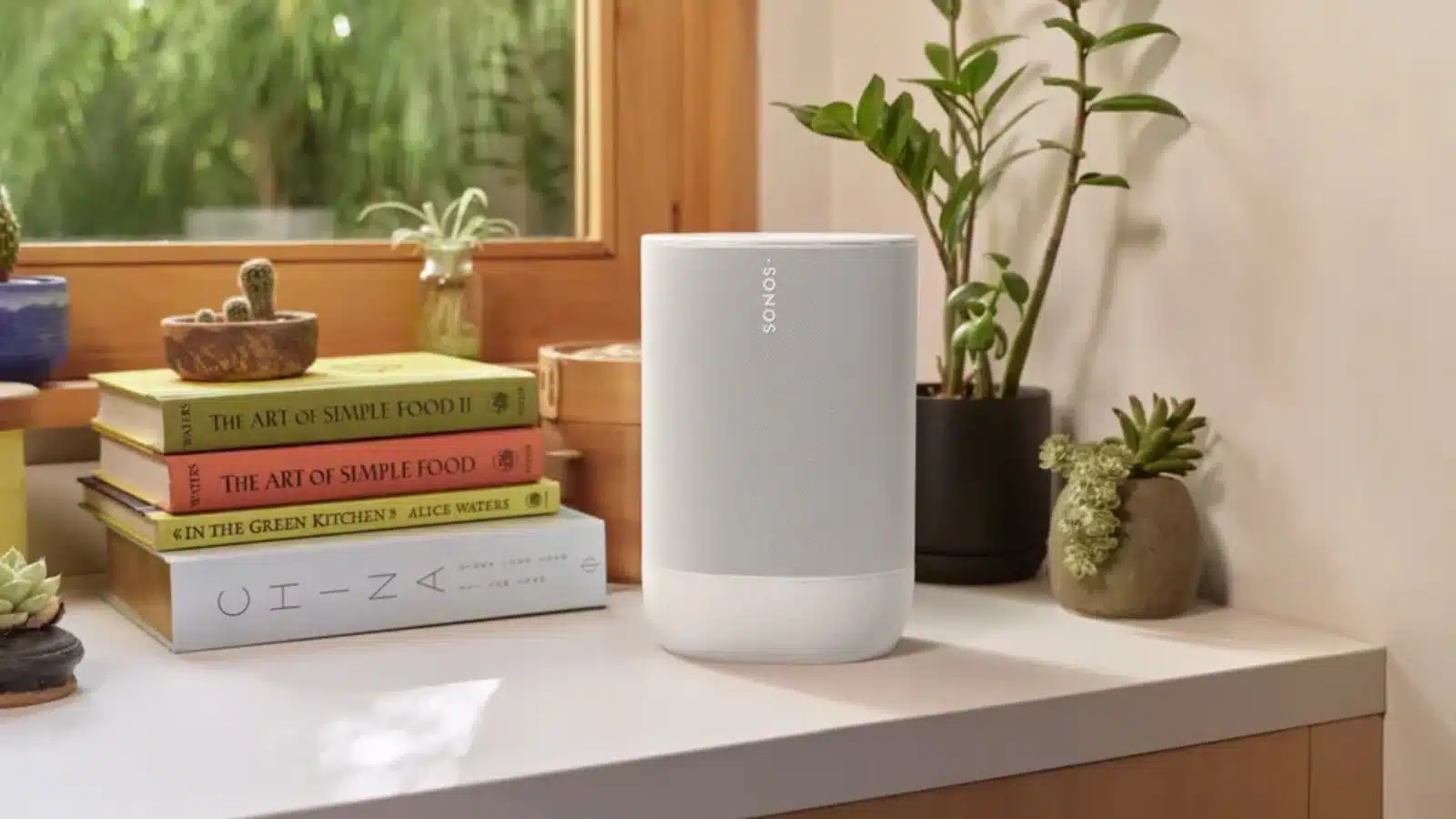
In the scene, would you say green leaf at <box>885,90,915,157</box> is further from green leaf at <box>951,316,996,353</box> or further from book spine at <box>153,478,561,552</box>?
book spine at <box>153,478,561,552</box>

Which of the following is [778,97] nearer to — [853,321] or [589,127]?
[589,127]

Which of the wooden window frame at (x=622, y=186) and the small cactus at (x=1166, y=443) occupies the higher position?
the wooden window frame at (x=622, y=186)

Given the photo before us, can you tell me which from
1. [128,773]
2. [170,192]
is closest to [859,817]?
[128,773]

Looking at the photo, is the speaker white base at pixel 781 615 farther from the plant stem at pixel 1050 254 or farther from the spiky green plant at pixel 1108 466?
the plant stem at pixel 1050 254

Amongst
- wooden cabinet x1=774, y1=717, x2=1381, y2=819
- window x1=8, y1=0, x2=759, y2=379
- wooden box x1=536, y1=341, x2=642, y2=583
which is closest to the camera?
wooden cabinet x1=774, y1=717, x2=1381, y2=819

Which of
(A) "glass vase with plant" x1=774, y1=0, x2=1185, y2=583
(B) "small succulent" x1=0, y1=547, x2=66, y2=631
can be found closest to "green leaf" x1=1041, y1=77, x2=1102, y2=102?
(A) "glass vase with plant" x1=774, y1=0, x2=1185, y2=583

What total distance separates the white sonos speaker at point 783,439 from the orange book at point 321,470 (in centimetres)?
19

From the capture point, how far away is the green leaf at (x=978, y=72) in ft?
3.97

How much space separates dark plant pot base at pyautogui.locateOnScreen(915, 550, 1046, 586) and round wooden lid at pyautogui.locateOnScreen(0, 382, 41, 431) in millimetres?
621

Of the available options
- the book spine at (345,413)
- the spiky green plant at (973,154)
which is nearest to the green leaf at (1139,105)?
the spiky green plant at (973,154)

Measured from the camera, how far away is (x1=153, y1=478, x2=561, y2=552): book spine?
106cm

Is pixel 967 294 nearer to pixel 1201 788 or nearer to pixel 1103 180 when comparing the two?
pixel 1103 180

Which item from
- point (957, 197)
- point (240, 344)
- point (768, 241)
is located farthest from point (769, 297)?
point (240, 344)

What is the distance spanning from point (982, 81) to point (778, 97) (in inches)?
13.8
